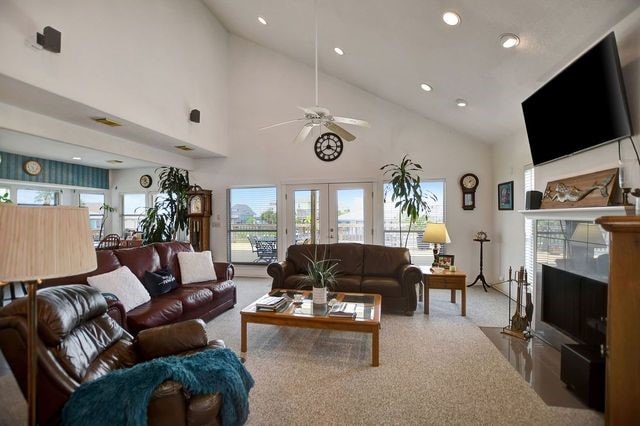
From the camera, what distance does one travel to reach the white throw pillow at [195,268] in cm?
405

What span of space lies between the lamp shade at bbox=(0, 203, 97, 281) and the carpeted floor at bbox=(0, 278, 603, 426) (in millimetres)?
1570

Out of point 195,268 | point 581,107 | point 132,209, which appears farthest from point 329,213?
point 132,209

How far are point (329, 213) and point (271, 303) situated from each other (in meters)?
3.18

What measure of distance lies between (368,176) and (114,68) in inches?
166

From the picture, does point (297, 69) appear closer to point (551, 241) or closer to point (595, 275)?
point (551, 241)

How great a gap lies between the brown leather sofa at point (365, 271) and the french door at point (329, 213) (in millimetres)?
1223

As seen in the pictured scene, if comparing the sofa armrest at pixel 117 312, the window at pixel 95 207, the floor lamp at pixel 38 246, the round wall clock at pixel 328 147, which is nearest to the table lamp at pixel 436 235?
the round wall clock at pixel 328 147

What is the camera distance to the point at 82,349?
1760 millimetres

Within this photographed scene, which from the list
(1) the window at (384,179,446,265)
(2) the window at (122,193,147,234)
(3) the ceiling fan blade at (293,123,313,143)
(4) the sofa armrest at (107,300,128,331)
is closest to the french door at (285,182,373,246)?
(1) the window at (384,179,446,265)

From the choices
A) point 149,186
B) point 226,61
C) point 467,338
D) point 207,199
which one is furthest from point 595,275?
point 149,186

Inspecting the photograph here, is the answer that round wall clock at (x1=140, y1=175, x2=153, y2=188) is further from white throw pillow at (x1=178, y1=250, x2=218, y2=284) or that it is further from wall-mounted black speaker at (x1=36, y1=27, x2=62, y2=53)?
wall-mounted black speaker at (x1=36, y1=27, x2=62, y2=53)

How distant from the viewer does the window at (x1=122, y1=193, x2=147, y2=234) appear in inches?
343

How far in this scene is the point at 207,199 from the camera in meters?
6.55

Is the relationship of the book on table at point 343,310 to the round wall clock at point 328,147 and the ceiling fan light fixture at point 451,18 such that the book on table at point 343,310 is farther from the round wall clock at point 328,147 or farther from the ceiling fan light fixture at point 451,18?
the round wall clock at point 328,147
